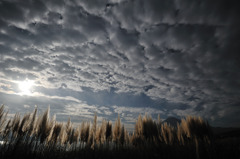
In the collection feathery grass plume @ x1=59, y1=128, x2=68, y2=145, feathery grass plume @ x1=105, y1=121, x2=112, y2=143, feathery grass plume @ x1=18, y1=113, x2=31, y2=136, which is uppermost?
feathery grass plume @ x1=18, y1=113, x2=31, y2=136

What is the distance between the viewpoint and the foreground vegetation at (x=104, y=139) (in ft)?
15.6

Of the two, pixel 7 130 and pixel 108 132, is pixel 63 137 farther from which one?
pixel 108 132

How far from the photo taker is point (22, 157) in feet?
14.1

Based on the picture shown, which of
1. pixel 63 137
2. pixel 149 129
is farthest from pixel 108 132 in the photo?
pixel 63 137

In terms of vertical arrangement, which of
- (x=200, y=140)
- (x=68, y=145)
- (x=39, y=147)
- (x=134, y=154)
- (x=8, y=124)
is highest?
(x=8, y=124)

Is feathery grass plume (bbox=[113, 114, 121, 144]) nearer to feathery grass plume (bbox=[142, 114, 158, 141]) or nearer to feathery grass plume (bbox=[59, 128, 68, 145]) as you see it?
feathery grass plume (bbox=[142, 114, 158, 141])

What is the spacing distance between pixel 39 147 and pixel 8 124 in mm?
2584

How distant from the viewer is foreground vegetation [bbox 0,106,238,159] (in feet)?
15.6

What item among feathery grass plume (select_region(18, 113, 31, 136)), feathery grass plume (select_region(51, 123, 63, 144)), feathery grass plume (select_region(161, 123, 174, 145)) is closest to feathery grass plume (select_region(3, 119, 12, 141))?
feathery grass plume (select_region(18, 113, 31, 136))

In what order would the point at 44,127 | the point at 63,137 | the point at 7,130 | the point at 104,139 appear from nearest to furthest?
the point at 44,127 < the point at 7,130 < the point at 104,139 < the point at 63,137

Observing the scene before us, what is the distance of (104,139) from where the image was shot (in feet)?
21.0

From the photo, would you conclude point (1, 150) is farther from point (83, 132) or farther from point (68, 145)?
point (68, 145)

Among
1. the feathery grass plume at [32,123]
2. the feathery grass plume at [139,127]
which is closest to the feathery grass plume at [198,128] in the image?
the feathery grass plume at [139,127]

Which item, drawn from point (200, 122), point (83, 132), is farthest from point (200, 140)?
point (83, 132)
